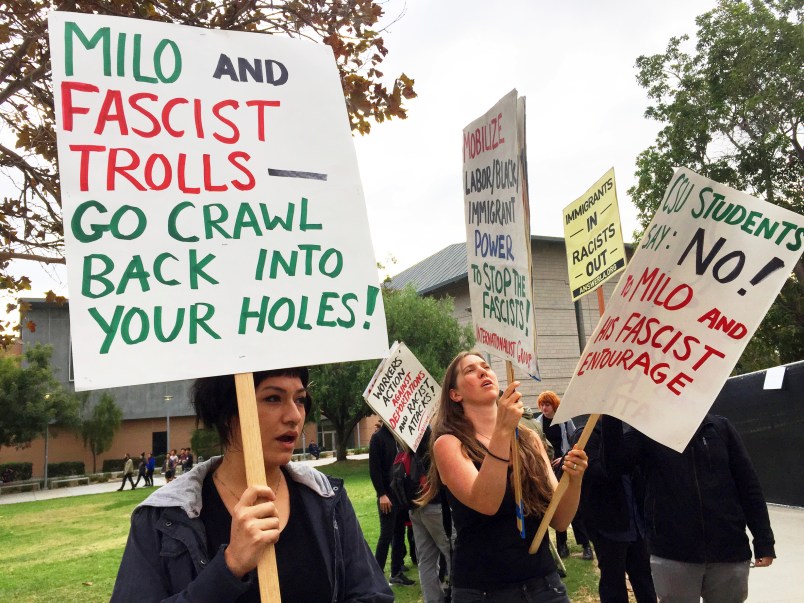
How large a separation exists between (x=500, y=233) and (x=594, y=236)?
2.64 metres

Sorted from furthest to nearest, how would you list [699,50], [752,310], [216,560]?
[699,50], [752,310], [216,560]

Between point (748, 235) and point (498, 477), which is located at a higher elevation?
point (748, 235)

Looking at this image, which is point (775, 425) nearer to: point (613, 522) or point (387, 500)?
point (387, 500)

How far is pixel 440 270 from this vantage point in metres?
43.5

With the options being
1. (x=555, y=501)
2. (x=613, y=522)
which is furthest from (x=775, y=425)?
(x=555, y=501)

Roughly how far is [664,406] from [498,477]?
2.49ft

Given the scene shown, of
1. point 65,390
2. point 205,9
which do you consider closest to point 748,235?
point 205,9

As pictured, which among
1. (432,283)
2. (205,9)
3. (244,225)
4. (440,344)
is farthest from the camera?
(432,283)

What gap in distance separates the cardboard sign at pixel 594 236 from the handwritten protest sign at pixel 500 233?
2.07m

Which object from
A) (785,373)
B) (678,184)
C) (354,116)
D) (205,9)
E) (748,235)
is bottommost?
(785,373)

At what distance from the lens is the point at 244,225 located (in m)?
1.99

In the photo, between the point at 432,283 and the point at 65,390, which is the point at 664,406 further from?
the point at 65,390

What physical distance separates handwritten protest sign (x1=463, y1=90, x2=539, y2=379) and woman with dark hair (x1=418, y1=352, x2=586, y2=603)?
0.36 meters

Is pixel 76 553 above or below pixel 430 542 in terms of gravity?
below
